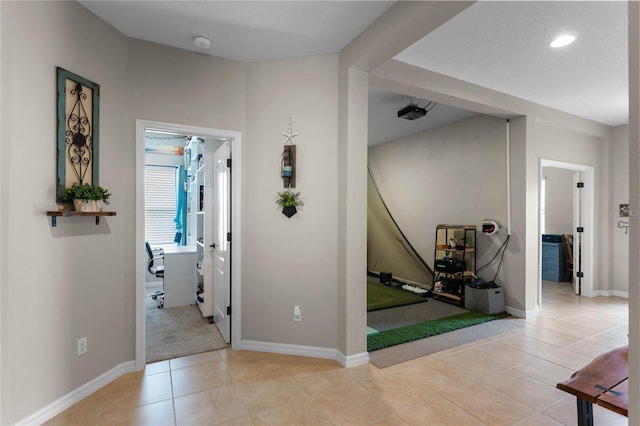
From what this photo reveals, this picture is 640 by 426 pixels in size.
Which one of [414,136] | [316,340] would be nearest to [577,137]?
[414,136]

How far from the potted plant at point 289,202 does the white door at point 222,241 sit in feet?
1.83

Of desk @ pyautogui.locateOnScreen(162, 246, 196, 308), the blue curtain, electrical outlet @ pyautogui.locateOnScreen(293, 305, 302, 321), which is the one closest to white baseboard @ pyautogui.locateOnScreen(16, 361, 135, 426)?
electrical outlet @ pyautogui.locateOnScreen(293, 305, 302, 321)

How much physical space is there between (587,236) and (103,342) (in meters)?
6.48

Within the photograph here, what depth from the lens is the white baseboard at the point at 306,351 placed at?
8.70 feet

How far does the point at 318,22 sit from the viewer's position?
2328mm

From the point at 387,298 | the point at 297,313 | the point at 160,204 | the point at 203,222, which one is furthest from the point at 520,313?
the point at 160,204

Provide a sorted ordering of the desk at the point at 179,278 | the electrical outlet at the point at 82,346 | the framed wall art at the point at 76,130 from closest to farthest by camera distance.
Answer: the framed wall art at the point at 76,130
the electrical outlet at the point at 82,346
the desk at the point at 179,278

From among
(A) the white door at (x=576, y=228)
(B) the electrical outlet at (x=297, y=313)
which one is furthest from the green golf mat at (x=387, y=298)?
(A) the white door at (x=576, y=228)

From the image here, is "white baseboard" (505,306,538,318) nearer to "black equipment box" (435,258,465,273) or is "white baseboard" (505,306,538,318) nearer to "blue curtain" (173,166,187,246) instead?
"black equipment box" (435,258,465,273)

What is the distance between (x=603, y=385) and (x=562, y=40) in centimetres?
267

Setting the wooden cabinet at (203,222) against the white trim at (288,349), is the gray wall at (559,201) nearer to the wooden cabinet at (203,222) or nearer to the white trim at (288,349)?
the white trim at (288,349)

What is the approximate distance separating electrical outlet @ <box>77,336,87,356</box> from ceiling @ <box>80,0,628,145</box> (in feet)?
7.60

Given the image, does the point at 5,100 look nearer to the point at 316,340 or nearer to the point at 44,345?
→ the point at 44,345

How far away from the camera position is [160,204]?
19.5 ft
